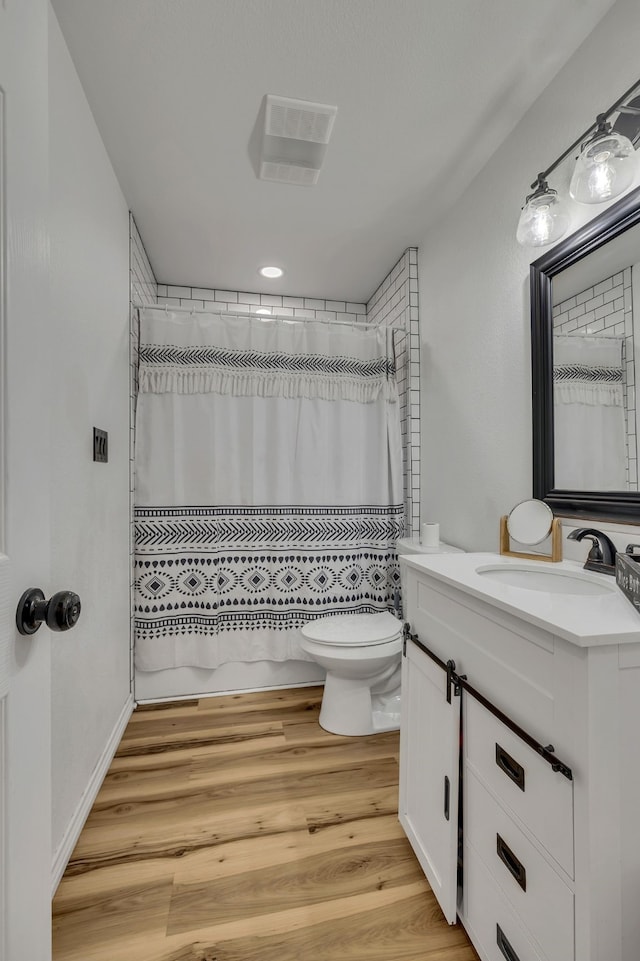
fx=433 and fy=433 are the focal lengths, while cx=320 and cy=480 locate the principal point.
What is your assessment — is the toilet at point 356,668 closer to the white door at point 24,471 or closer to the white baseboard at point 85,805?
the white baseboard at point 85,805

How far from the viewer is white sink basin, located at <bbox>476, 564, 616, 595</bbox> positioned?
3.74 ft

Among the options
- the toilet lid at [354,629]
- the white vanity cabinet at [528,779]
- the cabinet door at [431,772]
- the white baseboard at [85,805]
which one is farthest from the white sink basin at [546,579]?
the white baseboard at [85,805]

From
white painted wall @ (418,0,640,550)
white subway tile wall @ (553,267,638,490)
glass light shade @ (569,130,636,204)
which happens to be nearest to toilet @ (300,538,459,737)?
white painted wall @ (418,0,640,550)

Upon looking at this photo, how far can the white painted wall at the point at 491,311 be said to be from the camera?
126 centimetres

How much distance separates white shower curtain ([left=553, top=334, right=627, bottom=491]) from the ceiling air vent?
1.13 meters

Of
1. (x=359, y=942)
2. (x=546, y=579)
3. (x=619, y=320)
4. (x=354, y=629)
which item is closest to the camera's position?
(x=359, y=942)

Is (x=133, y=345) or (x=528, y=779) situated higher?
(x=133, y=345)

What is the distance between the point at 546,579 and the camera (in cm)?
126

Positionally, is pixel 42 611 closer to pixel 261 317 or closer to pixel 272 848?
pixel 272 848

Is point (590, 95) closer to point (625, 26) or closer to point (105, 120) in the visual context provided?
point (625, 26)

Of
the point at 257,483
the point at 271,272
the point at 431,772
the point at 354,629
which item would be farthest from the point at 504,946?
the point at 271,272

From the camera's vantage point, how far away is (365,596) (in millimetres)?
2387

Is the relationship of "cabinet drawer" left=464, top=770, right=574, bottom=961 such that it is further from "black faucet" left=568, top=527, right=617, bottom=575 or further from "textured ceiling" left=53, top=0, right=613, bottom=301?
"textured ceiling" left=53, top=0, right=613, bottom=301

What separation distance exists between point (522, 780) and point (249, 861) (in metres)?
0.93
